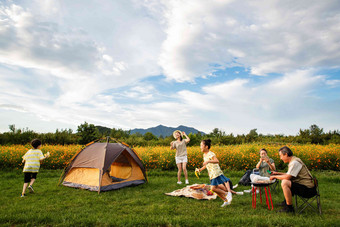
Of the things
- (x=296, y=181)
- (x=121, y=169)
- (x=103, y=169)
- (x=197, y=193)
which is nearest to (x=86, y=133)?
(x=121, y=169)

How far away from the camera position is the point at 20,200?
663 centimetres

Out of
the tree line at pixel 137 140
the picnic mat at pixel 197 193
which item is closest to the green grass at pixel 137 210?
the picnic mat at pixel 197 193

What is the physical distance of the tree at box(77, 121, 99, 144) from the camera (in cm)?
2144

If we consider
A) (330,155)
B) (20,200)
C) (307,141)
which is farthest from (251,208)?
(307,141)

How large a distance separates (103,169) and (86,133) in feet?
48.8

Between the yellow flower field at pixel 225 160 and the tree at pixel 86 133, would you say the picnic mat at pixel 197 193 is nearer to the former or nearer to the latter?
the yellow flower field at pixel 225 160

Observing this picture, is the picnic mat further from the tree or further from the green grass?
the tree

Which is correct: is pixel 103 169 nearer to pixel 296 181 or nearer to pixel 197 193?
pixel 197 193

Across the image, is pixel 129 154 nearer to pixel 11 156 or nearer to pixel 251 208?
pixel 251 208

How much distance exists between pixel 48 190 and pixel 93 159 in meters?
1.83

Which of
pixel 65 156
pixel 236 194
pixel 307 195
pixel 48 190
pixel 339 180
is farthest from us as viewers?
pixel 65 156

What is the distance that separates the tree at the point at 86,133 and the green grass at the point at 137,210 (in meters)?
13.5

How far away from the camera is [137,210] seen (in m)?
5.61

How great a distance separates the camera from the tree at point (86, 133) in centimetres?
2144
